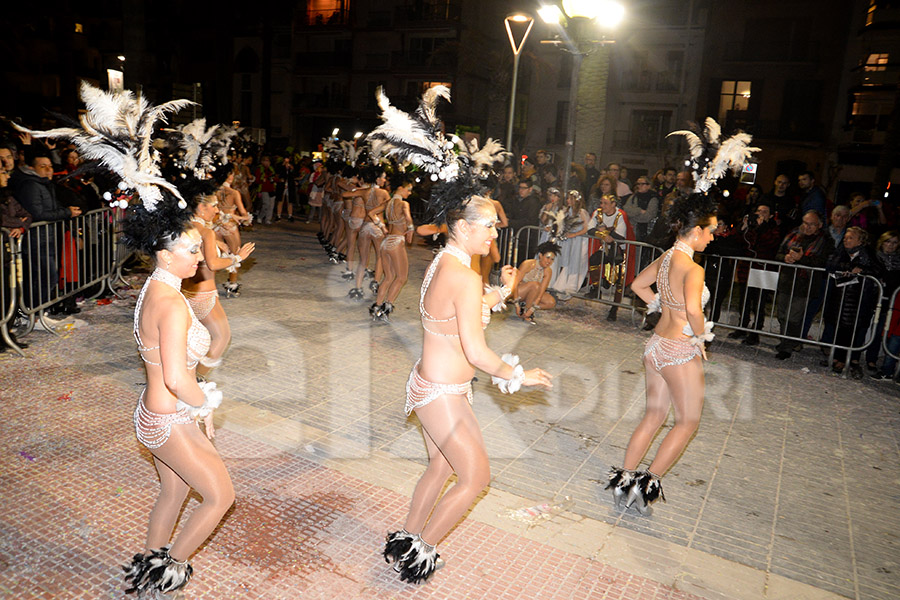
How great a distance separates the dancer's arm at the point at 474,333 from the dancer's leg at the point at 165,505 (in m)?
→ 1.60

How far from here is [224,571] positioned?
11.8 feet

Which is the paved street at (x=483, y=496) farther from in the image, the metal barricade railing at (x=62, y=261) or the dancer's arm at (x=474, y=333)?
the dancer's arm at (x=474, y=333)

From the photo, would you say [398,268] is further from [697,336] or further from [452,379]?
[452,379]

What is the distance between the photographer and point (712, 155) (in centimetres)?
510

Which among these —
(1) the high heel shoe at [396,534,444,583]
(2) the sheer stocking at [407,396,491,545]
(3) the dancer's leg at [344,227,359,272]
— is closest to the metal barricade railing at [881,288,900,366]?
(2) the sheer stocking at [407,396,491,545]

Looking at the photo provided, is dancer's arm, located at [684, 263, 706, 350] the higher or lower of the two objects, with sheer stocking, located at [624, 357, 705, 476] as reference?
higher

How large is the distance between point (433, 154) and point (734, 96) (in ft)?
114

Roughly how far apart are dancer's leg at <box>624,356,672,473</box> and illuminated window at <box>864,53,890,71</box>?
32.4 metres

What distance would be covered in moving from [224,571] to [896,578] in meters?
4.14

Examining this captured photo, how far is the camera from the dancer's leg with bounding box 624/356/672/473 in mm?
4637

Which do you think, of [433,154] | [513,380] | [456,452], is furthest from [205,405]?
[433,154]

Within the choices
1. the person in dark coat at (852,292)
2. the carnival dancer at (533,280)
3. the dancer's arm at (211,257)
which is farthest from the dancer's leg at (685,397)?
the carnival dancer at (533,280)

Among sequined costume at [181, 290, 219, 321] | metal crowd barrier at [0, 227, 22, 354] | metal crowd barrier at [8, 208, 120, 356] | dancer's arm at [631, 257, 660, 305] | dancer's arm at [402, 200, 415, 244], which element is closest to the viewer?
dancer's arm at [631, 257, 660, 305]

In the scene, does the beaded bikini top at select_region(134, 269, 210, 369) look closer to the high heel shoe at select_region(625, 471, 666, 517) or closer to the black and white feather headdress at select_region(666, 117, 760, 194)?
the high heel shoe at select_region(625, 471, 666, 517)
